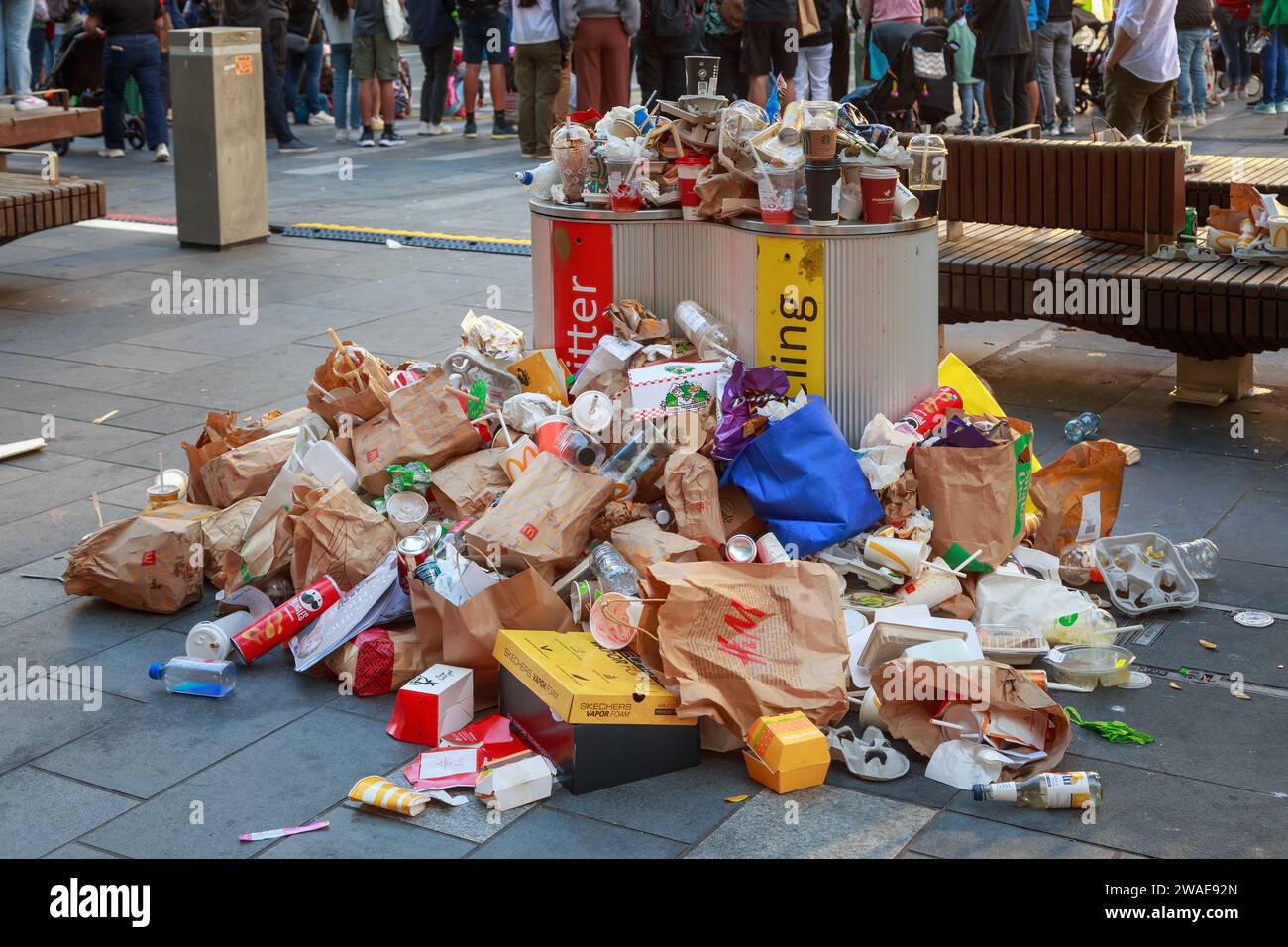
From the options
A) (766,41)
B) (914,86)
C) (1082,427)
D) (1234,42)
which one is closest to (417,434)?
(1082,427)

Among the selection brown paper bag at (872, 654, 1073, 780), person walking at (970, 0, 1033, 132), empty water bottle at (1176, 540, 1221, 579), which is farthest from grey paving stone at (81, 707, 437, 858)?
person walking at (970, 0, 1033, 132)

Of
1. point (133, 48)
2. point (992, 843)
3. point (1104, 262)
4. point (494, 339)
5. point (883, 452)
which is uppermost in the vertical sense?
point (133, 48)

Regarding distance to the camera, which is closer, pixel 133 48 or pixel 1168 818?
pixel 1168 818

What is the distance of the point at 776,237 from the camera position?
4.61m

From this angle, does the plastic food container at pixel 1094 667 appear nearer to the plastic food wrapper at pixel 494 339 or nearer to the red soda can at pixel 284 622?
the red soda can at pixel 284 622

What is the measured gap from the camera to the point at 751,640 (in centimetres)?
379

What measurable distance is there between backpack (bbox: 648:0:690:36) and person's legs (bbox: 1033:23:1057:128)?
3173 millimetres

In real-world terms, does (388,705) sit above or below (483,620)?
below

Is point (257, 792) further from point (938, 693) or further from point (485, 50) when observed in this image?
point (485, 50)

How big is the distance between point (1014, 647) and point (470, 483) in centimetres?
166

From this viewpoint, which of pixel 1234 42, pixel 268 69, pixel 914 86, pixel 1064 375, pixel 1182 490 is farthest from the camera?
pixel 1234 42
